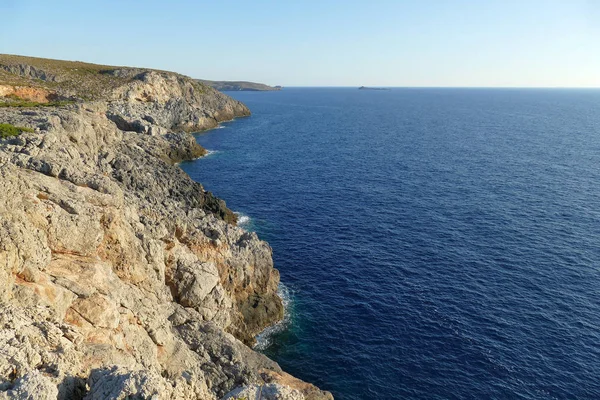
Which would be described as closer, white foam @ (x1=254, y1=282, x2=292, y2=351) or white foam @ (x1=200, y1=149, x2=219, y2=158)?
white foam @ (x1=254, y1=282, x2=292, y2=351)

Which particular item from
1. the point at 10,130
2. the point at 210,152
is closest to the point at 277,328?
the point at 10,130

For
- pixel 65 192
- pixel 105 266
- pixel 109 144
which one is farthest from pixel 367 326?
pixel 109 144

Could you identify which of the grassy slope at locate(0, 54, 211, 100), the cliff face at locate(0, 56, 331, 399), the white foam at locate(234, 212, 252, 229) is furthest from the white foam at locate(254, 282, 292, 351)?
the grassy slope at locate(0, 54, 211, 100)

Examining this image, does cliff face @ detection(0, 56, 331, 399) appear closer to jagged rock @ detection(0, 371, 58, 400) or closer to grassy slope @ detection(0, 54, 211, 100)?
jagged rock @ detection(0, 371, 58, 400)

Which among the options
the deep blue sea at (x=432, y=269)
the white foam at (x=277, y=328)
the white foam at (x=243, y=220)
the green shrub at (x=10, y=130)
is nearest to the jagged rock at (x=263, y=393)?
the deep blue sea at (x=432, y=269)

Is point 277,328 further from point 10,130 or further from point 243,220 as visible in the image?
point 10,130

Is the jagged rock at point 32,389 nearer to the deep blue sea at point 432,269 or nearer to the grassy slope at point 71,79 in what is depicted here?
the deep blue sea at point 432,269

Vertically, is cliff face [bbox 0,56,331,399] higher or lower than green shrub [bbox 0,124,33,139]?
lower

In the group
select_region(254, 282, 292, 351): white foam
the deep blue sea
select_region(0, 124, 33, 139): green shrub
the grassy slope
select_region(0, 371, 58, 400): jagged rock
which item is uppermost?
the grassy slope

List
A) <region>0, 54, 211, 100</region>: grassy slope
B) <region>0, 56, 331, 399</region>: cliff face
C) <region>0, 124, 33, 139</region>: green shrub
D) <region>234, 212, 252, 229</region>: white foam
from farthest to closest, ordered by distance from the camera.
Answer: <region>0, 54, 211, 100</region>: grassy slope < <region>234, 212, 252, 229</region>: white foam < <region>0, 124, 33, 139</region>: green shrub < <region>0, 56, 331, 399</region>: cliff face
